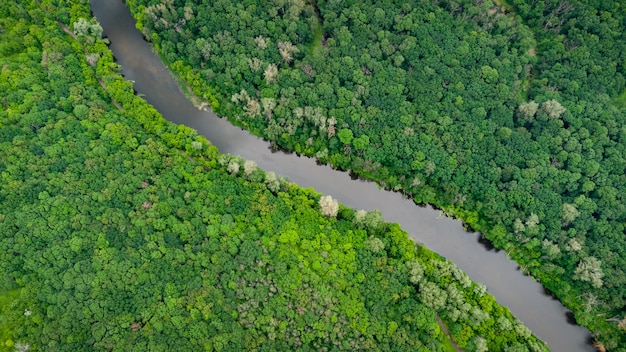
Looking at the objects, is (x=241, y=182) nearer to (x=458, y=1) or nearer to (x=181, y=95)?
(x=181, y=95)

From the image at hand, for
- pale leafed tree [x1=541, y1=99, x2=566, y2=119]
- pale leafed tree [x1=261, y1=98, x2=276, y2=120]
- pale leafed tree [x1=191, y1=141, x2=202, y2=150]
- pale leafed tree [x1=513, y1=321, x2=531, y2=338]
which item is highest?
pale leafed tree [x1=541, y1=99, x2=566, y2=119]

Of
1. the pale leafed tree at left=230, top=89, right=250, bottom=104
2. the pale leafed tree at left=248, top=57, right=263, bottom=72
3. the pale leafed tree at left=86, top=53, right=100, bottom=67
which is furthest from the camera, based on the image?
the pale leafed tree at left=86, top=53, right=100, bottom=67

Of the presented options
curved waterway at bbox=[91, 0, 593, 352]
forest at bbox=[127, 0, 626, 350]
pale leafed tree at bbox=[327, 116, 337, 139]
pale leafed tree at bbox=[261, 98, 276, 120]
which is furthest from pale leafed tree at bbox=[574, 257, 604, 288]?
pale leafed tree at bbox=[261, 98, 276, 120]

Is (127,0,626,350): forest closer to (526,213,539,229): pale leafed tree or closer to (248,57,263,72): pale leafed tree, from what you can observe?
(526,213,539,229): pale leafed tree

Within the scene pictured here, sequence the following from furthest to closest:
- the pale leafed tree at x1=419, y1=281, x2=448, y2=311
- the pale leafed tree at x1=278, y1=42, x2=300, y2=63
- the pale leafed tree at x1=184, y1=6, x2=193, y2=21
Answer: the pale leafed tree at x1=184, y1=6, x2=193, y2=21, the pale leafed tree at x1=278, y1=42, x2=300, y2=63, the pale leafed tree at x1=419, y1=281, x2=448, y2=311

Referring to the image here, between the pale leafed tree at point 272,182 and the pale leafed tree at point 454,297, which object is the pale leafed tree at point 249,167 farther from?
the pale leafed tree at point 454,297

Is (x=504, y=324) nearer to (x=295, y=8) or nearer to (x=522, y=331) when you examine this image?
(x=522, y=331)
